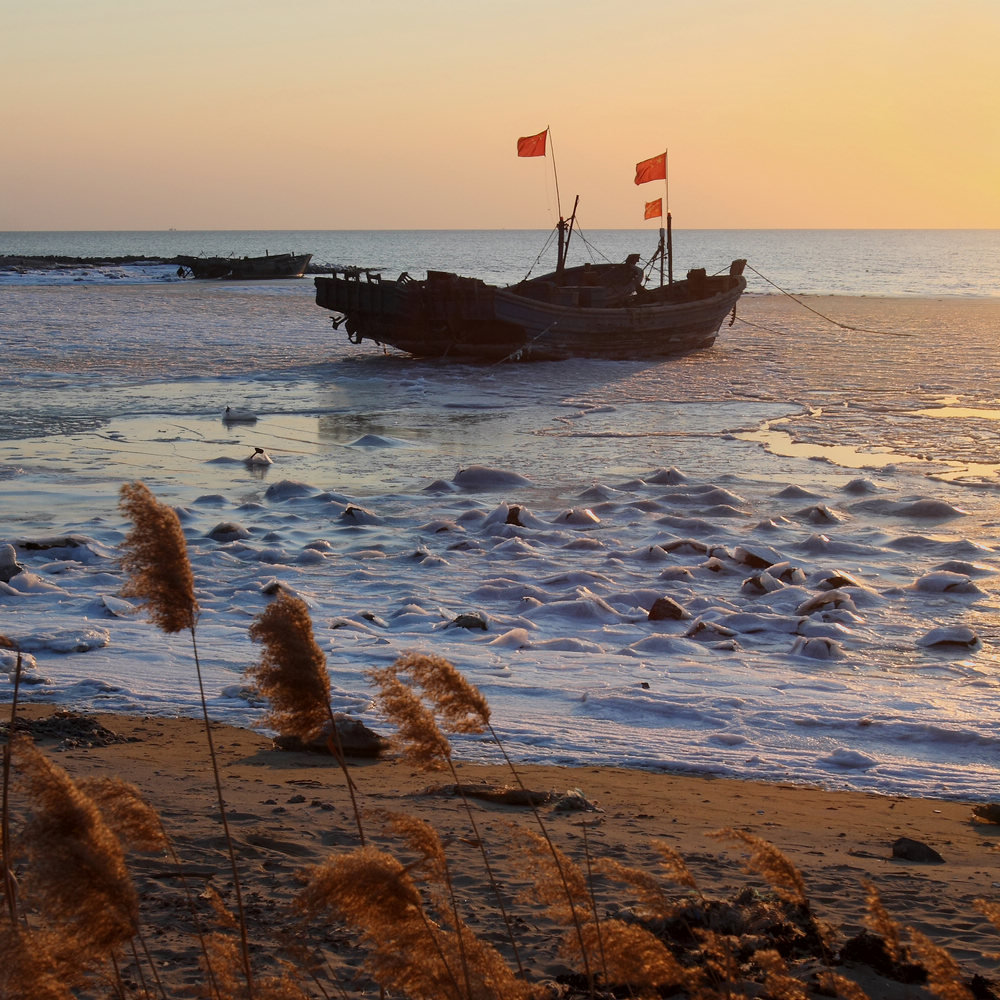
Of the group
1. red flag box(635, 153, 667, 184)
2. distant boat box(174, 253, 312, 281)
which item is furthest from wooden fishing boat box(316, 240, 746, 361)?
distant boat box(174, 253, 312, 281)

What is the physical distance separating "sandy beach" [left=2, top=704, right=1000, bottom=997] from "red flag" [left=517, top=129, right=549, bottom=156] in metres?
25.6

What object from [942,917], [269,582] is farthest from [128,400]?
[942,917]

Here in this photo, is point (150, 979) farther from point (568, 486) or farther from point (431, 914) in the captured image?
point (568, 486)

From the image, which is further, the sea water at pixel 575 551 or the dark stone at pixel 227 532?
the dark stone at pixel 227 532

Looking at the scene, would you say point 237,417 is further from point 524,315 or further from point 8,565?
point 524,315

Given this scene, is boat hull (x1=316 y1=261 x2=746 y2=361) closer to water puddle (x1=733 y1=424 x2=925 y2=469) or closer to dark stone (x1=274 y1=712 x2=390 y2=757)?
water puddle (x1=733 y1=424 x2=925 y2=469)

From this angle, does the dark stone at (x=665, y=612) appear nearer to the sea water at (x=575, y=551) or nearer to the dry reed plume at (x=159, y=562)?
the sea water at (x=575, y=551)

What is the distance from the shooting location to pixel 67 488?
1190 centimetres

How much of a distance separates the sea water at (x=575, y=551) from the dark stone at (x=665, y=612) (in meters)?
0.04

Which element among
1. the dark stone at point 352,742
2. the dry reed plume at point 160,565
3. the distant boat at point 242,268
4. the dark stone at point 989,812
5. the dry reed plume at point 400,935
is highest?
the distant boat at point 242,268

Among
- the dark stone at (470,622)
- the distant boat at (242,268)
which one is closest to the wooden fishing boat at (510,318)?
the dark stone at (470,622)

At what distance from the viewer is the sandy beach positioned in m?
3.25

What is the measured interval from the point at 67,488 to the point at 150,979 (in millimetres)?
9778

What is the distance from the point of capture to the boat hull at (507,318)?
90.1ft
